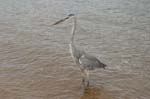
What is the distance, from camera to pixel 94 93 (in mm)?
7250

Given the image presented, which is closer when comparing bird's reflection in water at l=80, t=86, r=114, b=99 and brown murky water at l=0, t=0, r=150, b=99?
bird's reflection in water at l=80, t=86, r=114, b=99

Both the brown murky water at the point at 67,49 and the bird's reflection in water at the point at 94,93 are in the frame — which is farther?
the brown murky water at the point at 67,49

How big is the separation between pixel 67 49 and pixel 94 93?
2255 mm

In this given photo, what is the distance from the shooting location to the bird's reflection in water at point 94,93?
7114 mm

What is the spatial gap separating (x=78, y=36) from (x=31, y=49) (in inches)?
62.4

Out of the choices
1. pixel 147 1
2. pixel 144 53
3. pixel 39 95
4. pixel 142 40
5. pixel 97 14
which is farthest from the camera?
pixel 147 1

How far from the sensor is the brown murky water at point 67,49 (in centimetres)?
733

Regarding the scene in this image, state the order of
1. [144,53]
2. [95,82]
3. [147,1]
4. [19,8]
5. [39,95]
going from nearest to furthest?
[39,95], [95,82], [144,53], [19,8], [147,1]

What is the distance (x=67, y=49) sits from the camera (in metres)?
9.22

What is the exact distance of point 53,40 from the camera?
9.77m

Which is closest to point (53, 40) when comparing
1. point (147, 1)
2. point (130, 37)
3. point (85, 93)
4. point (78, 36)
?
point (78, 36)

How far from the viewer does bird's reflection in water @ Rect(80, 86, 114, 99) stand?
7.11 meters

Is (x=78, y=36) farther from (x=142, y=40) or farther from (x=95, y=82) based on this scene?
(x=95, y=82)

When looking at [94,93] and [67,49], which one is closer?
[94,93]
